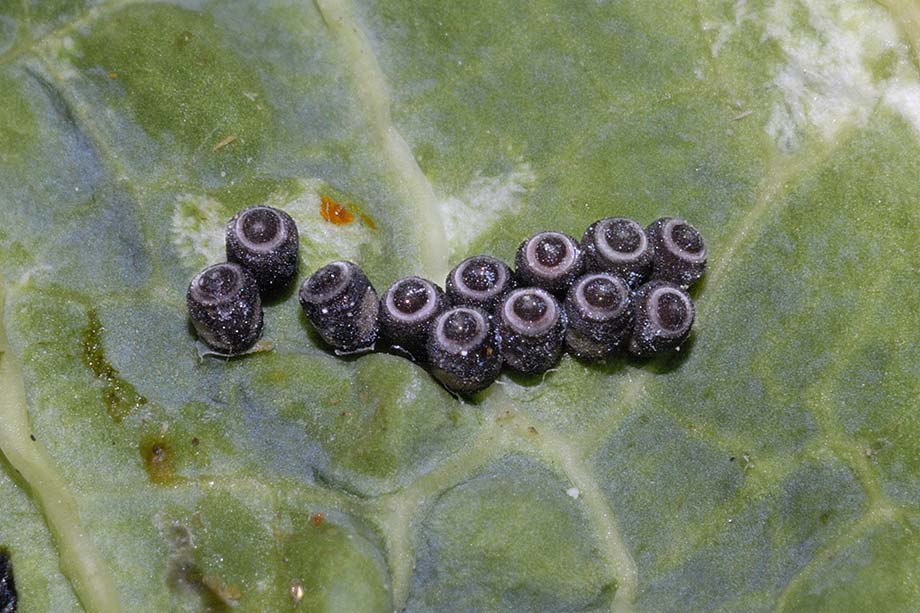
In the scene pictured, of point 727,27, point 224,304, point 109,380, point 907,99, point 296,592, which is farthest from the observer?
point 727,27

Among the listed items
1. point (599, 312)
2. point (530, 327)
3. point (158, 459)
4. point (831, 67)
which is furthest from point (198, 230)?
point (831, 67)

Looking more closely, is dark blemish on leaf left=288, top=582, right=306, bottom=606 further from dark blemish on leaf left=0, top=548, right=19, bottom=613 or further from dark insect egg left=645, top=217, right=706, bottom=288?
dark insect egg left=645, top=217, right=706, bottom=288

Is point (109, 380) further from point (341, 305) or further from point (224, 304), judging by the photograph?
point (341, 305)

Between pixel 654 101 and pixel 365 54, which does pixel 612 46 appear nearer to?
pixel 654 101

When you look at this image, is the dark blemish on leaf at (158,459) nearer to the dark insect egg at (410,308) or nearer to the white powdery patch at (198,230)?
the white powdery patch at (198,230)

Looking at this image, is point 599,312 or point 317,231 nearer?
point 599,312

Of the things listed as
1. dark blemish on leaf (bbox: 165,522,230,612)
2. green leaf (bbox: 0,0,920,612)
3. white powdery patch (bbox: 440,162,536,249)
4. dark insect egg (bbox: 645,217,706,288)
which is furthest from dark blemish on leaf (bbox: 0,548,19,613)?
dark insect egg (bbox: 645,217,706,288)

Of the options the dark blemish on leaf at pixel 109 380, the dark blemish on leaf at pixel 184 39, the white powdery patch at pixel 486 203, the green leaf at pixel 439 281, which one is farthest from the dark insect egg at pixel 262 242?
the dark blemish on leaf at pixel 184 39
